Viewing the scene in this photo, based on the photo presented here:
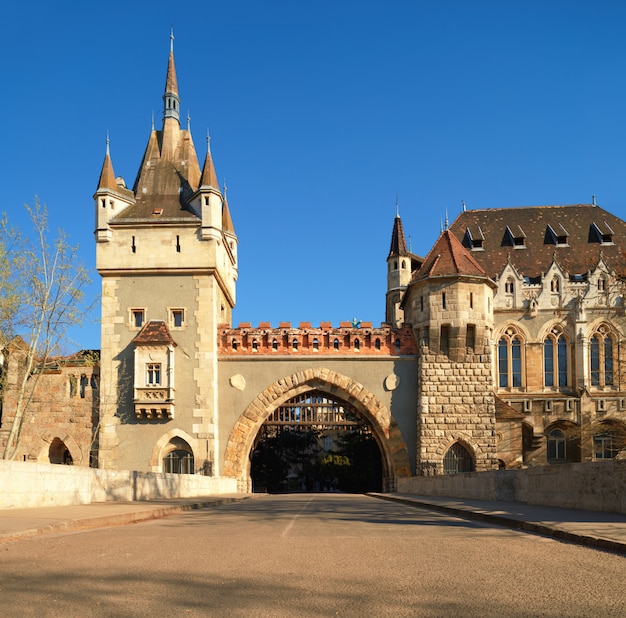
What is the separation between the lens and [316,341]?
34719 millimetres

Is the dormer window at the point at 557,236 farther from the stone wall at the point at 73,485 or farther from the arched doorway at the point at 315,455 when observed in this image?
the stone wall at the point at 73,485

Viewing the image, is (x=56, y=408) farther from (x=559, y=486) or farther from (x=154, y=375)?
(x=559, y=486)

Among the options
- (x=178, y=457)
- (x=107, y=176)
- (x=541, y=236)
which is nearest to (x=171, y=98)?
(x=107, y=176)

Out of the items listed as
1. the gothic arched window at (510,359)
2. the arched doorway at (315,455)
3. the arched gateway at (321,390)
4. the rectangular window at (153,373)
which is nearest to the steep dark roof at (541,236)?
the gothic arched window at (510,359)

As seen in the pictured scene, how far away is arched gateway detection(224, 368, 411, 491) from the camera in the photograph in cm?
3347

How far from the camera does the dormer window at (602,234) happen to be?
43094mm

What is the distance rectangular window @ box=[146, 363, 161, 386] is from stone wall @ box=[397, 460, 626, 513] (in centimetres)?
1597

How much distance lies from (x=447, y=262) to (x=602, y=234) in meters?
13.6

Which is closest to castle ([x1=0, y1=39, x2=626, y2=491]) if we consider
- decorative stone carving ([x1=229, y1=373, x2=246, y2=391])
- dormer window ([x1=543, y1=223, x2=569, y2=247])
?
decorative stone carving ([x1=229, y1=373, x2=246, y2=391])

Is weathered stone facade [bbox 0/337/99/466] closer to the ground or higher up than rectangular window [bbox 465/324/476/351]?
closer to the ground

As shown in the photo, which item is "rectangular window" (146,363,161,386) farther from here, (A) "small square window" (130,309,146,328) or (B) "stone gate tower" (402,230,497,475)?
(B) "stone gate tower" (402,230,497,475)

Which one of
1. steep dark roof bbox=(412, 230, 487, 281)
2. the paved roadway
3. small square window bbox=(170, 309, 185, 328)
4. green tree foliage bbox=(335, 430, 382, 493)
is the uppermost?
steep dark roof bbox=(412, 230, 487, 281)

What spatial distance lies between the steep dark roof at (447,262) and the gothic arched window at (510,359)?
7.24m

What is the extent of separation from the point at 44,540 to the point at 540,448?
34.1 metres
